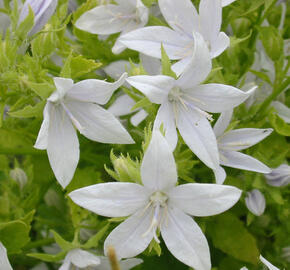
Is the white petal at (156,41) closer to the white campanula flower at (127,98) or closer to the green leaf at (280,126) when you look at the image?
the white campanula flower at (127,98)

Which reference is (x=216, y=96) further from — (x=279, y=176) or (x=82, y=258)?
(x=82, y=258)

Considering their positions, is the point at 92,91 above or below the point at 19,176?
above

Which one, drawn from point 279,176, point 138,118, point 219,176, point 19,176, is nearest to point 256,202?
point 279,176

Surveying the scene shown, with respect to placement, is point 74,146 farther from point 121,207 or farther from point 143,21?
point 143,21

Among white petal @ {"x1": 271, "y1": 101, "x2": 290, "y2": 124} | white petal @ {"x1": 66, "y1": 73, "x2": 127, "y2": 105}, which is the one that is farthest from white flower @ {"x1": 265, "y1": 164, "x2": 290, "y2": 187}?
white petal @ {"x1": 66, "y1": 73, "x2": 127, "y2": 105}

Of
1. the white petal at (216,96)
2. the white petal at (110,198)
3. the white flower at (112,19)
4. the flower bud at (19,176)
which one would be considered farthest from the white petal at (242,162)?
the flower bud at (19,176)

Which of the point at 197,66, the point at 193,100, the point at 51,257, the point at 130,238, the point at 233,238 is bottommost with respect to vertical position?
the point at 233,238

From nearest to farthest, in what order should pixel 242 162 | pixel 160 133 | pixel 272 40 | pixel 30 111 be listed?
pixel 160 133, pixel 30 111, pixel 242 162, pixel 272 40
